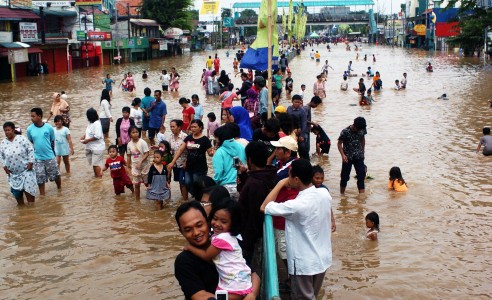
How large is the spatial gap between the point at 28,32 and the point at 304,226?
126 ft

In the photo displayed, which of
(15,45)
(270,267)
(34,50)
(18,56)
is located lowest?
(270,267)

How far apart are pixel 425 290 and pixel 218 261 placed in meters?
3.27

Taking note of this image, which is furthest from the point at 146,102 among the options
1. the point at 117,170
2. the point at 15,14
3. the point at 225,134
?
the point at 15,14

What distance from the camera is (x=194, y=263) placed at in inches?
146

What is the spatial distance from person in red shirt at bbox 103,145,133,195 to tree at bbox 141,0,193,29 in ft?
226

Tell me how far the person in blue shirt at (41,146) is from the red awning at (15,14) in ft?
93.6

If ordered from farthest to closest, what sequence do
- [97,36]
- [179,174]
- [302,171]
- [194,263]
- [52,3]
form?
[97,36] → [52,3] → [179,174] → [302,171] → [194,263]

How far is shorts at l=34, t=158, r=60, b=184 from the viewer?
9796 millimetres

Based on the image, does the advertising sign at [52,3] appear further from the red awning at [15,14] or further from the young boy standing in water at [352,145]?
the young boy standing in water at [352,145]

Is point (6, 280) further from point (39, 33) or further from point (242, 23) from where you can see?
point (242, 23)

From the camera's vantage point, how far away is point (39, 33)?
43625 millimetres

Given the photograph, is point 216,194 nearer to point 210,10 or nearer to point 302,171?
point 302,171

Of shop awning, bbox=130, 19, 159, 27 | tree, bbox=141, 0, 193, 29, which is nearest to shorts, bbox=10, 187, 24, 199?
shop awning, bbox=130, 19, 159, 27

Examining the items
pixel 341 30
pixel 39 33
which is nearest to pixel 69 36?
pixel 39 33
